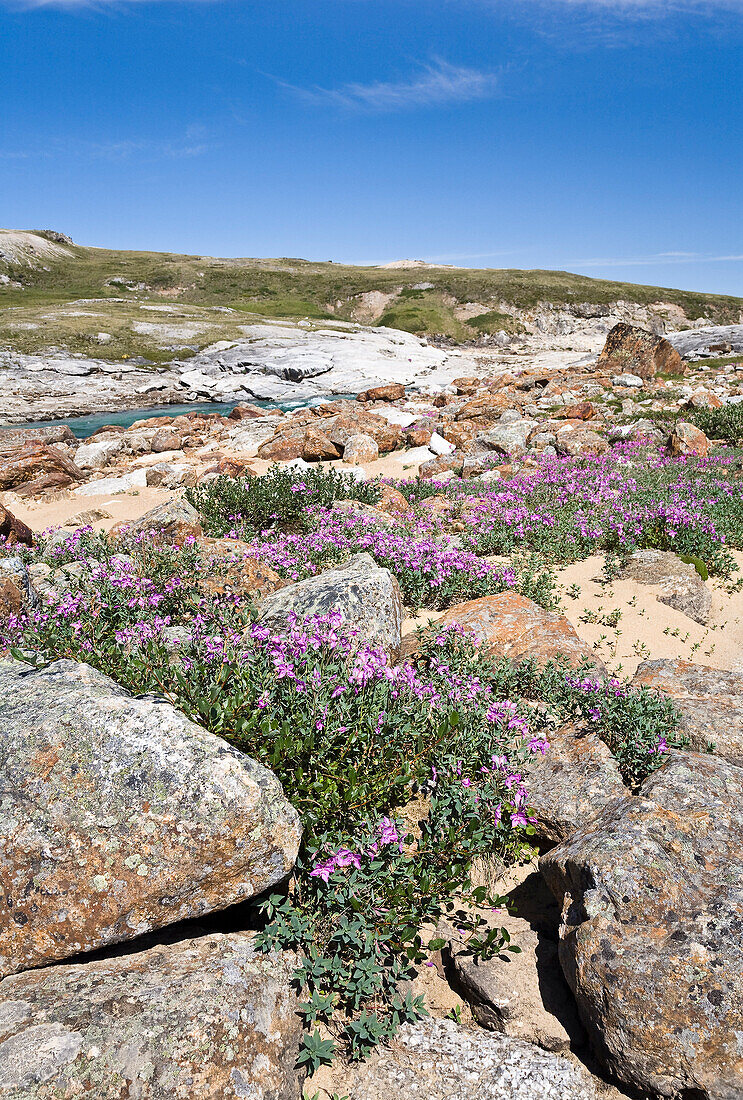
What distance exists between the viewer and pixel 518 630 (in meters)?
7.26

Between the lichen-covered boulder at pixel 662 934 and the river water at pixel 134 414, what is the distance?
36.9 metres

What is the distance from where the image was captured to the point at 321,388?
5247 centimetres

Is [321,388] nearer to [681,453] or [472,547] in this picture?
[681,453]

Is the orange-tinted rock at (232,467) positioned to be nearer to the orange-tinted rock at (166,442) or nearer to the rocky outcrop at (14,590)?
the orange-tinted rock at (166,442)

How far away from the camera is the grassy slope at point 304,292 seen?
9188 centimetres

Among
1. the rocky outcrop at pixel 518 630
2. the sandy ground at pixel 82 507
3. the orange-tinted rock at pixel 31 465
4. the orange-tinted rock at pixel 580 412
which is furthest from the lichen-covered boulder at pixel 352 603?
the orange-tinted rock at pixel 580 412

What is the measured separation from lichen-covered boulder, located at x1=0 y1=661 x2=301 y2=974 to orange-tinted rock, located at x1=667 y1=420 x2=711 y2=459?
16845 mm

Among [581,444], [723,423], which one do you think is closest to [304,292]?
[723,423]

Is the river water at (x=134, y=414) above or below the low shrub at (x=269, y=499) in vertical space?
below

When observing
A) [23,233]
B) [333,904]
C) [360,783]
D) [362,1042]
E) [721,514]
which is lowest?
[362,1042]

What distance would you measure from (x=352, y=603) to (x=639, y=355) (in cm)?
3878

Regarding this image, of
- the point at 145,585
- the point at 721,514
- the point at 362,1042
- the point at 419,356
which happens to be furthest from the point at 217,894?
the point at 419,356

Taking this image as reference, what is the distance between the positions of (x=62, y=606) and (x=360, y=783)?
4.09 m

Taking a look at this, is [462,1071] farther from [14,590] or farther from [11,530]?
[11,530]
